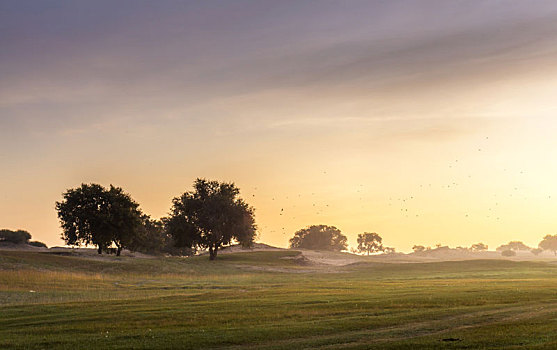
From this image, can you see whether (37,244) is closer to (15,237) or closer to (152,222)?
(15,237)

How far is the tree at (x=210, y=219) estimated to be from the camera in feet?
412

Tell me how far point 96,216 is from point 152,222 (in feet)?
153

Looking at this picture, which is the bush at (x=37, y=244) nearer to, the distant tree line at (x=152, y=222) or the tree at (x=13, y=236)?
the tree at (x=13, y=236)

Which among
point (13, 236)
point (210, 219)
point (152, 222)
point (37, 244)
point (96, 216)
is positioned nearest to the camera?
point (96, 216)

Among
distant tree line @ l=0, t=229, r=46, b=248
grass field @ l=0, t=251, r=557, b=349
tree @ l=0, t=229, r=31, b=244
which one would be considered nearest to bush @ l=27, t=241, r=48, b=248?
distant tree line @ l=0, t=229, r=46, b=248

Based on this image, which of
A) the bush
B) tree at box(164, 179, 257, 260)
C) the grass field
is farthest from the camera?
the bush

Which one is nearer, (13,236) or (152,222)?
(152,222)

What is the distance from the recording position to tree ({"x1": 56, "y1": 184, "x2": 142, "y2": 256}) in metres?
110

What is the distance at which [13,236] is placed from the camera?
171250 millimetres

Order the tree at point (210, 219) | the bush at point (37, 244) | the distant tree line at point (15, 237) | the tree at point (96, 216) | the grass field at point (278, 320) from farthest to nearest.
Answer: the bush at point (37, 244)
the distant tree line at point (15, 237)
the tree at point (210, 219)
the tree at point (96, 216)
the grass field at point (278, 320)

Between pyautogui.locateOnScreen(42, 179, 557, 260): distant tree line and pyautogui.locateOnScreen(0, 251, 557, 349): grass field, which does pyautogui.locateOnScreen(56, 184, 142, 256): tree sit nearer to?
pyautogui.locateOnScreen(42, 179, 557, 260): distant tree line

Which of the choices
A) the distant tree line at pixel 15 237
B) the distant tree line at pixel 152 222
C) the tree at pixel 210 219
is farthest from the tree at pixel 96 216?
the distant tree line at pixel 15 237

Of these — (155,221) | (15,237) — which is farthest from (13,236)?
(155,221)

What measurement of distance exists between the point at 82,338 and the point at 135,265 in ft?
208
